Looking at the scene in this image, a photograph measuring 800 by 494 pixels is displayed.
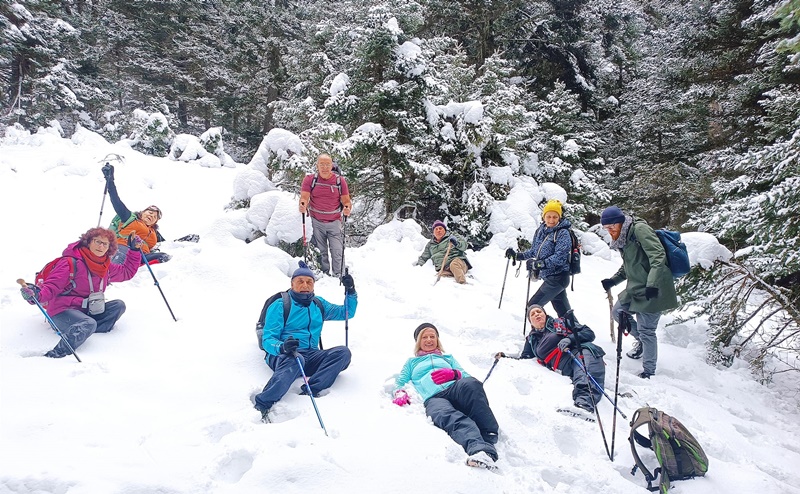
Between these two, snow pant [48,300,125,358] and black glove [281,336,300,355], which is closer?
black glove [281,336,300,355]

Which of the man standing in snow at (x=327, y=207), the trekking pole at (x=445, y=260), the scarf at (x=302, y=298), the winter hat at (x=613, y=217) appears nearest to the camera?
the scarf at (x=302, y=298)

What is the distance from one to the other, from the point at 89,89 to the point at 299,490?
2640cm

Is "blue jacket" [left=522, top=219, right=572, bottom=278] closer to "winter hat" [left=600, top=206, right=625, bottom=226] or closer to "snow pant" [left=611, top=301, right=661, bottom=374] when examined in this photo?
"winter hat" [left=600, top=206, right=625, bottom=226]

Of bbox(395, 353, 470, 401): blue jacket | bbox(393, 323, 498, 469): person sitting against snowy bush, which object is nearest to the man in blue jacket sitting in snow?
bbox(395, 353, 470, 401): blue jacket

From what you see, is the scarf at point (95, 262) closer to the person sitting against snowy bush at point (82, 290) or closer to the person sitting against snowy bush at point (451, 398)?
the person sitting against snowy bush at point (82, 290)

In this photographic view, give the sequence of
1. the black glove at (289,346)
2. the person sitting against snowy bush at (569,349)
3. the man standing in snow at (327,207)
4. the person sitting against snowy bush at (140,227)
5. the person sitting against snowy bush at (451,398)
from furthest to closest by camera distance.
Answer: the man standing in snow at (327,207) → the person sitting against snowy bush at (140,227) → the person sitting against snowy bush at (569,349) → the black glove at (289,346) → the person sitting against snowy bush at (451,398)

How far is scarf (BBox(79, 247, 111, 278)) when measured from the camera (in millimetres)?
4699

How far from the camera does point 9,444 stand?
285cm

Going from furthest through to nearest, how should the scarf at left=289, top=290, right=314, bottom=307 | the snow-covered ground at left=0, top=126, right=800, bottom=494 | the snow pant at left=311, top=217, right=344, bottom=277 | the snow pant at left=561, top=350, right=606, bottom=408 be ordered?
1. the snow pant at left=311, top=217, right=344, bottom=277
2. the scarf at left=289, top=290, right=314, bottom=307
3. the snow pant at left=561, top=350, right=606, bottom=408
4. the snow-covered ground at left=0, top=126, right=800, bottom=494

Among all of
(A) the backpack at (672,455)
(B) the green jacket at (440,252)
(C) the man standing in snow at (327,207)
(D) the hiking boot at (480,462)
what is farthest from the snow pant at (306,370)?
(B) the green jacket at (440,252)

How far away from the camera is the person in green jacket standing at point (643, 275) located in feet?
16.4

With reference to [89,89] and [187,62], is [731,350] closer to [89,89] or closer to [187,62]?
[89,89]

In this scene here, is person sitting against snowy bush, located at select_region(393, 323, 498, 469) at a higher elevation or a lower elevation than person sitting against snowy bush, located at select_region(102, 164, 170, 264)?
lower

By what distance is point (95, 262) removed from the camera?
4.73 meters
